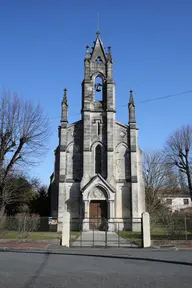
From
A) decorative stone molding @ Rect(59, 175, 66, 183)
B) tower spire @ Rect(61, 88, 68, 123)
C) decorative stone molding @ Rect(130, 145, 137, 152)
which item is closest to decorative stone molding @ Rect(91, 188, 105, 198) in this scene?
decorative stone molding @ Rect(59, 175, 66, 183)

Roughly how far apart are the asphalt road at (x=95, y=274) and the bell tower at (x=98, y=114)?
1712 cm

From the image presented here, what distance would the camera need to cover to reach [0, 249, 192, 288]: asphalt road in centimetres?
755

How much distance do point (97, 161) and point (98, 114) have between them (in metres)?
5.25

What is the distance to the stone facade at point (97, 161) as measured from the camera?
1085 inches

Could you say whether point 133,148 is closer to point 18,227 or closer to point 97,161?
point 97,161

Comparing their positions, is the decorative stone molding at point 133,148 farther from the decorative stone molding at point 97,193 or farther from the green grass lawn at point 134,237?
the green grass lawn at point 134,237

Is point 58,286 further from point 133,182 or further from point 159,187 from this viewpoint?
point 159,187

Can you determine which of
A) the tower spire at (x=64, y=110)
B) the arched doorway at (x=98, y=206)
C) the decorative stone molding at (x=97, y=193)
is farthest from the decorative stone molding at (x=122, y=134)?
the decorative stone molding at (x=97, y=193)

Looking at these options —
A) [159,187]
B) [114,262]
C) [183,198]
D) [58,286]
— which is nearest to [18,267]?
[58,286]

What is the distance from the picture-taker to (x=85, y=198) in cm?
2712

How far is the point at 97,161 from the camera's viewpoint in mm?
29422

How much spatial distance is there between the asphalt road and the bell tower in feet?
56.2

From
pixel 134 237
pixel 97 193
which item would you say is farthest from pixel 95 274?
pixel 97 193

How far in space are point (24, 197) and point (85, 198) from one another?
8334 millimetres
